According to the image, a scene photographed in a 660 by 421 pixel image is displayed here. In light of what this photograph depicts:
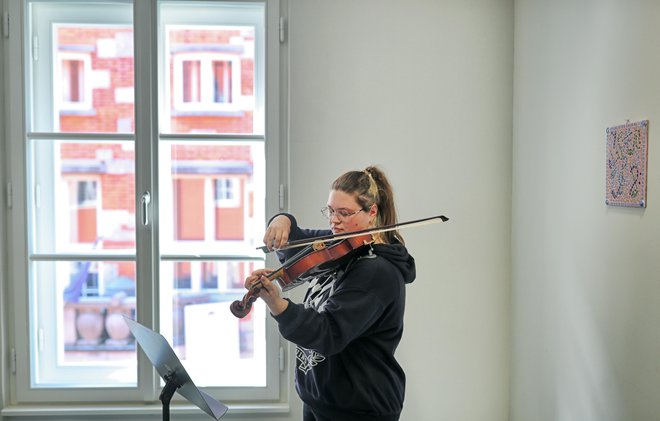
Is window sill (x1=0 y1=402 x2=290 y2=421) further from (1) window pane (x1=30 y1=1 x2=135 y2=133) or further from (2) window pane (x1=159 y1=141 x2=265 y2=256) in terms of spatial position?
(1) window pane (x1=30 y1=1 x2=135 y2=133)

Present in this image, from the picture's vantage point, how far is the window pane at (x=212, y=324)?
2.65m

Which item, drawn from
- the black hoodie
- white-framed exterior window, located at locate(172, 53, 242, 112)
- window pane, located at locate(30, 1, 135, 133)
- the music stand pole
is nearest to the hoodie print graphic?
the black hoodie

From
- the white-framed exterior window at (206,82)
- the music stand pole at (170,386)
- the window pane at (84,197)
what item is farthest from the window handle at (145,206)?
the music stand pole at (170,386)

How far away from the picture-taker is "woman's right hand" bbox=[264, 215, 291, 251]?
1947 millimetres

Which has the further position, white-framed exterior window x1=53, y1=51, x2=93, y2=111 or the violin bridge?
white-framed exterior window x1=53, y1=51, x2=93, y2=111

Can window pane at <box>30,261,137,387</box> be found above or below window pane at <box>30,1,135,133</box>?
below

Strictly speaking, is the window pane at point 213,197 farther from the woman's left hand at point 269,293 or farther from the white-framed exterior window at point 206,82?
the woman's left hand at point 269,293

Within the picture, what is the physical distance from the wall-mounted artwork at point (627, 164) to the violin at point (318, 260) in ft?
2.34

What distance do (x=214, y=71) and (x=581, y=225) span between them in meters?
1.64

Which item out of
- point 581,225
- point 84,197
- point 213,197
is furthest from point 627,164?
point 84,197

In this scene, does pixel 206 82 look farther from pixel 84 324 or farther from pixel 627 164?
A: pixel 627 164

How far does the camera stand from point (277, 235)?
196 cm

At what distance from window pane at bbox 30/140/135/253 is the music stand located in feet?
3.29

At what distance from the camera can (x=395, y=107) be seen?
100 inches
